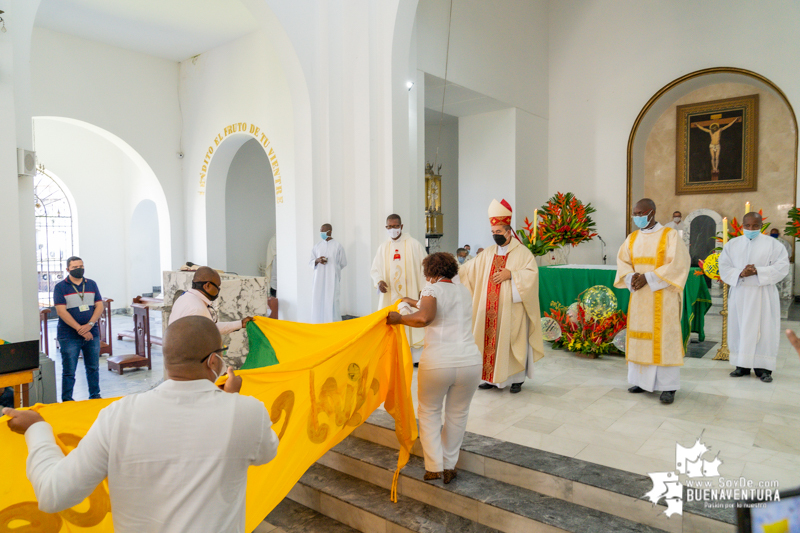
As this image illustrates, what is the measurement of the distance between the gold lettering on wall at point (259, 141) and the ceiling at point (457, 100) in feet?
10.6

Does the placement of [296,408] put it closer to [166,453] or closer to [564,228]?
[166,453]

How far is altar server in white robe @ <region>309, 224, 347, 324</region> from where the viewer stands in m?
8.10

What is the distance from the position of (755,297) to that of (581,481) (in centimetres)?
391

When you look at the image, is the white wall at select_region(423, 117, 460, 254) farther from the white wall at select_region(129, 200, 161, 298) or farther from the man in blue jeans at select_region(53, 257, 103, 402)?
the man in blue jeans at select_region(53, 257, 103, 402)

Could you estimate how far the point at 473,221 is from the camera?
1209 cm

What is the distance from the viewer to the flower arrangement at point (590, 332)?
666 cm

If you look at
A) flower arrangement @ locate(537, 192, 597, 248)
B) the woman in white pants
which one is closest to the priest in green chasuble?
the woman in white pants

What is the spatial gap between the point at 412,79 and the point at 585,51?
591 cm

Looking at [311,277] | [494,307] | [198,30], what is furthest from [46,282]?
[494,307]

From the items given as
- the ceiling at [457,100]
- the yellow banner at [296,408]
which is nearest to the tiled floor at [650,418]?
the yellow banner at [296,408]

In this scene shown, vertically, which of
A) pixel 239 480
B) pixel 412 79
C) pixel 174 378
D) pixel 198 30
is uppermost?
pixel 198 30

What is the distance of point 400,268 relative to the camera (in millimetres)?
6391

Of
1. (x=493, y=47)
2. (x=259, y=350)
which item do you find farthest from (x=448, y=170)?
(x=259, y=350)

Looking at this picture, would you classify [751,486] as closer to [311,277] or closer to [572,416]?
[572,416]
